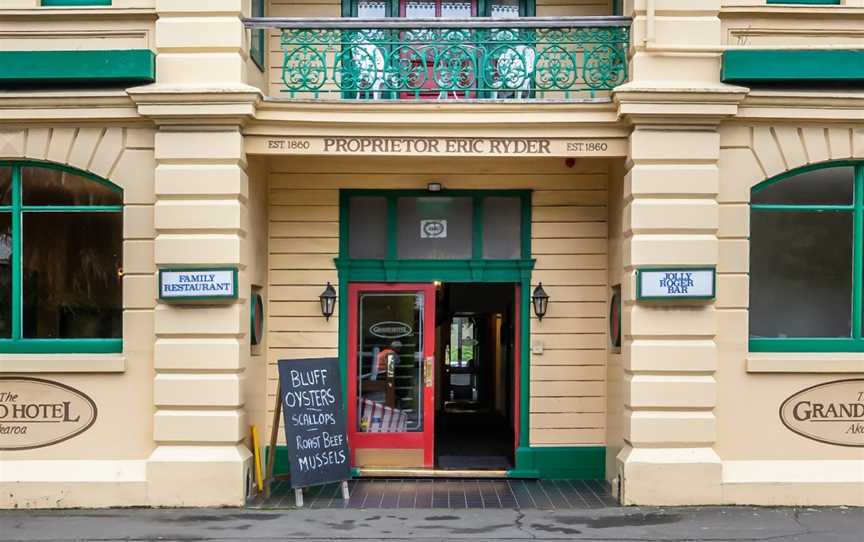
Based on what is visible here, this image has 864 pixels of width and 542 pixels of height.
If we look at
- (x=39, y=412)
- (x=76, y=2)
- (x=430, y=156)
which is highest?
(x=76, y=2)

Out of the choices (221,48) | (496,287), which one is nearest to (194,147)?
(221,48)

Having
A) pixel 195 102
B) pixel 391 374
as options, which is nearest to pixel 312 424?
pixel 391 374

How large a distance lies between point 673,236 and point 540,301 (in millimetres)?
2107

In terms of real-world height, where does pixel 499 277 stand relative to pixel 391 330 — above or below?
above

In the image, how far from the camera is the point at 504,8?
10898 millimetres

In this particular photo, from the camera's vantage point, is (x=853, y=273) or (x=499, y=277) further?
(x=499, y=277)

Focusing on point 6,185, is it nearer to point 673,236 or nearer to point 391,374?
point 391,374

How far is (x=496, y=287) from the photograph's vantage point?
15.8 metres

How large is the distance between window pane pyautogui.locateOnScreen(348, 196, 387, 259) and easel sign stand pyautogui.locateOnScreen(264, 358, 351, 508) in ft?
5.43

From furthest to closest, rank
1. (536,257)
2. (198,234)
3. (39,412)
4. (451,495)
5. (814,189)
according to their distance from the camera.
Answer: (536,257), (451,495), (814,189), (39,412), (198,234)

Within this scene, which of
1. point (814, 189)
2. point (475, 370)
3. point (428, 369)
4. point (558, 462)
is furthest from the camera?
point (475, 370)

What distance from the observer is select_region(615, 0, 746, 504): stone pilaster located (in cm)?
919

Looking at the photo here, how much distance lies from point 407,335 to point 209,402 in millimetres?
2802

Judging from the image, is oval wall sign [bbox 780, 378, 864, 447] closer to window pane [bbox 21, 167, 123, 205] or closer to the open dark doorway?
the open dark doorway
